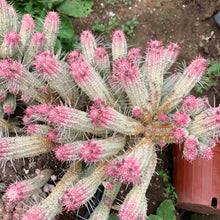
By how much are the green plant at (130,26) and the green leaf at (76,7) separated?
1.86ft

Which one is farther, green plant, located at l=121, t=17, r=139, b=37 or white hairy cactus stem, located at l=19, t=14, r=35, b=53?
green plant, located at l=121, t=17, r=139, b=37

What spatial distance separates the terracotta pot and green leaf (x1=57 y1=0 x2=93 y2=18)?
2.40 m

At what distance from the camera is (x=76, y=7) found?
3.58 metres

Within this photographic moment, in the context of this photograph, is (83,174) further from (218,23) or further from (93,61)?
(218,23)

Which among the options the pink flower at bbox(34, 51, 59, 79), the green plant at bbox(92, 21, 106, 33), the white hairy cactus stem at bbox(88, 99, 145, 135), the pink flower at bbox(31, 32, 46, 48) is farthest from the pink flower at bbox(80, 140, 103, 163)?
the green plant at bbox(92, 21, 106, 33)

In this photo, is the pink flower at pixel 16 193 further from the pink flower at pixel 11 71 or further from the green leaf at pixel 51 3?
the green leaf at pixel 51 3

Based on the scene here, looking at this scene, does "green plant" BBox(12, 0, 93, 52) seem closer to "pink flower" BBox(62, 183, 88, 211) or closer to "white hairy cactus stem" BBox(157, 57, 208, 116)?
"white hairy cactus stem" BBox(157, 57, 208, 116)

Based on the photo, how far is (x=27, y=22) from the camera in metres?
2.38

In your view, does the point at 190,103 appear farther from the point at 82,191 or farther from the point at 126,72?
the point at 82,191

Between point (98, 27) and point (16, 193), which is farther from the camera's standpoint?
point (98, 27)

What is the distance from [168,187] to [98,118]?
192 cm

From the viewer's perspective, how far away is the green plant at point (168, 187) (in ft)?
10.1

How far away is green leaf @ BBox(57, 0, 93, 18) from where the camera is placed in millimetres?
3545

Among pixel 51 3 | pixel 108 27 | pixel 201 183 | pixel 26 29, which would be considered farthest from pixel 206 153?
pixel 51 3
